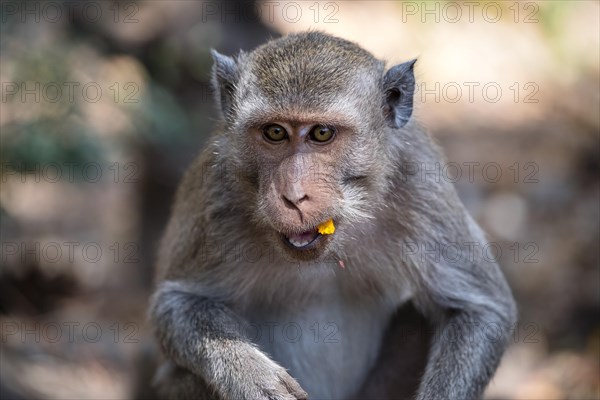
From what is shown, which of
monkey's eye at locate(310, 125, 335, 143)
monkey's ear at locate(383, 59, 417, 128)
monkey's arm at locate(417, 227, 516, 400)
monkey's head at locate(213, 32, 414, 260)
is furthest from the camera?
monkey's arm at locate(417, 227, 516, 400)

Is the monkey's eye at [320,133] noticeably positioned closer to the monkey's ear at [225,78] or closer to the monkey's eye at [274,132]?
the monkey's eye at [274,132]

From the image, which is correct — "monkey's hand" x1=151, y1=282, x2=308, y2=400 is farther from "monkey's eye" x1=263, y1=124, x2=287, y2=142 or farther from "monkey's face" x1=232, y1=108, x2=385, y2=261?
"monkey's eye" x1=263, y1=124, x2=287, y2=142

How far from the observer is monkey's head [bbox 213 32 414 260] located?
250 inches

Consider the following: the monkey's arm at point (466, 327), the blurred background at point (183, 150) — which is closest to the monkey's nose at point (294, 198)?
the monkey's arm at point (466, 327)

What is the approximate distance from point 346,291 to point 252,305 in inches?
32.8

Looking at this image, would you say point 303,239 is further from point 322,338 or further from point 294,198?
point 322,338

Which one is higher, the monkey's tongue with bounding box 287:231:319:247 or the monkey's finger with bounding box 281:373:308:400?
the monkey's tongue with bounding box 287:231:319:247

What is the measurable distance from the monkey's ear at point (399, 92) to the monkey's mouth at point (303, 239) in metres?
1.31

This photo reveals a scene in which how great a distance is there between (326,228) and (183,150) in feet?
26.7

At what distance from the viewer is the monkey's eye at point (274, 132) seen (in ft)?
21.8

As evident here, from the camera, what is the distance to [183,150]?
46.9 ft

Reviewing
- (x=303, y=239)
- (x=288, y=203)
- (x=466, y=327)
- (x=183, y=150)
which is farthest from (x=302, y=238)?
(x=183, y=150)

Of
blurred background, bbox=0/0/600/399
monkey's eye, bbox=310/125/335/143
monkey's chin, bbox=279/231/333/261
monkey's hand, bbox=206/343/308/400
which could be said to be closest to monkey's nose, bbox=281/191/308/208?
monkey's chin, bbox=279/231/333/261

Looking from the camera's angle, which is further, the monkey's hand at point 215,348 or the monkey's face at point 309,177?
the monkey's hand at point 215,348
